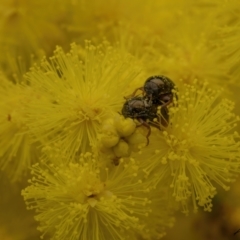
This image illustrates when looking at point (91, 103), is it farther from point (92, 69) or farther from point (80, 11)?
point (80, 11)

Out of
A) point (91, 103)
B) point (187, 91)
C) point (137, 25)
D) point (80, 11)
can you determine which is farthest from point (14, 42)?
point (187, 91)

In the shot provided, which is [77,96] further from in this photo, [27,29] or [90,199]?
[27,29]

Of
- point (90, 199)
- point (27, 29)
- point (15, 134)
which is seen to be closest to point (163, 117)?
point (90, 199)

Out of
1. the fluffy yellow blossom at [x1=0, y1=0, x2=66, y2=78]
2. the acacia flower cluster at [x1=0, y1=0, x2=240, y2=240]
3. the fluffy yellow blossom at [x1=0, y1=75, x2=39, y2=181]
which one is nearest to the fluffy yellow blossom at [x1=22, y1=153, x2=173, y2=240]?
the acacia flower cluster at [x1=0, y1=0, x2=240, y2=240]

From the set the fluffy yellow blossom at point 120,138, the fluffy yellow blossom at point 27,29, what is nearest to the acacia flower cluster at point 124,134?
the fluffy yellow blossom at point 120,138

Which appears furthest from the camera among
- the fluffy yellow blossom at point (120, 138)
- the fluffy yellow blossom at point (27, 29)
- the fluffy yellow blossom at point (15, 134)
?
the fluffy yellow blossom at point (27, 29)

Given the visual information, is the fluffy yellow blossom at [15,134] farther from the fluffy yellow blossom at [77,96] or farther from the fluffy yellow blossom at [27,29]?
the fluffy yellow blossom at [27,29]

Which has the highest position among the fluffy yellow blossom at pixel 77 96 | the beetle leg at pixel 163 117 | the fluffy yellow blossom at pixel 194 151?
the fluffy yellow blossom at pixel 77 96

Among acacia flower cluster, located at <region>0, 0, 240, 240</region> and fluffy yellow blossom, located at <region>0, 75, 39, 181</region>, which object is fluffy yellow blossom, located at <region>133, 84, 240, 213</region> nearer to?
acacia flower cluster, located at <region>0, 0, 240, 240</region>
